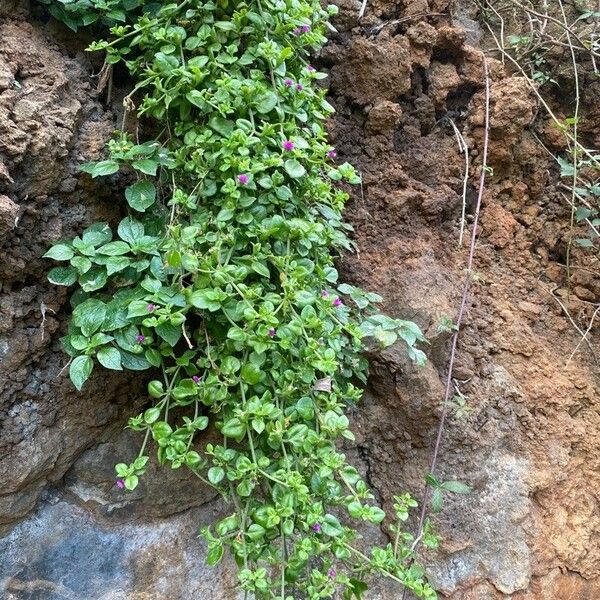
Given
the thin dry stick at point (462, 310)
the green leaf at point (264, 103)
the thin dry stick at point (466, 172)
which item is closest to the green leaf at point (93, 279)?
the green leaf at point (264, 103)

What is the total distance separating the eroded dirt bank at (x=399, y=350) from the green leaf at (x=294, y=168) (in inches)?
17.6

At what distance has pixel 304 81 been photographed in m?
1.50

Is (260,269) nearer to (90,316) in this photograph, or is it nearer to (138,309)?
(138,309)

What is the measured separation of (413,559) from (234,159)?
42.1 inches

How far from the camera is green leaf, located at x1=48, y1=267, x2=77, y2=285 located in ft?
4.32

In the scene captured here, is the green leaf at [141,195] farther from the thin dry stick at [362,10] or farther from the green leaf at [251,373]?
the thin dry stick at [362,10]

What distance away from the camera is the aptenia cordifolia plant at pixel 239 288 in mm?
1194

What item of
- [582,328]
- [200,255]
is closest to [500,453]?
[582,328]

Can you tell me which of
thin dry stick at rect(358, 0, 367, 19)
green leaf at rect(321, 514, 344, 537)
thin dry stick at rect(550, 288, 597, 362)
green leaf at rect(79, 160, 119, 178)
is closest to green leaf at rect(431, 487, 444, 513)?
green leaf at rect(321, 514, 344, 537)

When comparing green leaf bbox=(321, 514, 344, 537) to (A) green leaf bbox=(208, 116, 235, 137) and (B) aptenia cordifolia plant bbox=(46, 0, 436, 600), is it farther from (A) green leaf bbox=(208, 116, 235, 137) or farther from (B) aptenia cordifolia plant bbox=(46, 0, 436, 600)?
(A) green leaf bbox=(208, 116, 235, 137)

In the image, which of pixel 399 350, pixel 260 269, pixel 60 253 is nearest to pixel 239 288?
pixel 260 269

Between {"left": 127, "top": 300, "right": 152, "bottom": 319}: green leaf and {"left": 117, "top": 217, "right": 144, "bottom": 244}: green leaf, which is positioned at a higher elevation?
{"left": 117, "top": 217, "right": 144, "bottom": 244}: green leaf

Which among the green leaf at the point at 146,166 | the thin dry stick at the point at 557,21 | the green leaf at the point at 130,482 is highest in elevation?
the thin dry stick at the point at 557,21

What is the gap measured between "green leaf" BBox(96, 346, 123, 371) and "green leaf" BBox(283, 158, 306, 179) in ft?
1.78
